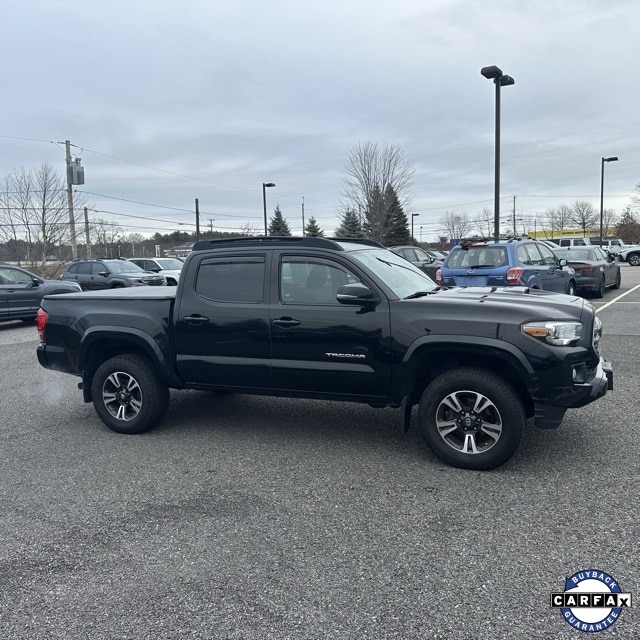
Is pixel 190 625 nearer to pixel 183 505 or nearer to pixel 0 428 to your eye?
pixel 183 505

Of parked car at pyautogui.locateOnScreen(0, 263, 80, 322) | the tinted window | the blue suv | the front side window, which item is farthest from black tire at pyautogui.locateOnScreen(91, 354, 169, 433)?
parked car at pyautogui.locateOnScreen(0, 263, 80, 322)

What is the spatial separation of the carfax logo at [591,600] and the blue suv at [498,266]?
8.23 meters

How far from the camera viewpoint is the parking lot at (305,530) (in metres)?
2.68

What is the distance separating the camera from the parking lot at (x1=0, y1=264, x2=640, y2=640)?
2680 mm

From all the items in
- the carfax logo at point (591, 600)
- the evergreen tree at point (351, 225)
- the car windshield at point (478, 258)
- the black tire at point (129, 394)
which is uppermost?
the evergreen tree at point (351, 225)

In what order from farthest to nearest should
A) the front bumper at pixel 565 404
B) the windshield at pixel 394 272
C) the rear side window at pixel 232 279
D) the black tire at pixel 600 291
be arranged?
the black tire at pixel 600 291
the rear side window at pixel 232 279
the windshield at pixel 394 272
the front bumper at pixel 565 404

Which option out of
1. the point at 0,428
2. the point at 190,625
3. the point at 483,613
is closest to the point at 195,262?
the point at 0,428

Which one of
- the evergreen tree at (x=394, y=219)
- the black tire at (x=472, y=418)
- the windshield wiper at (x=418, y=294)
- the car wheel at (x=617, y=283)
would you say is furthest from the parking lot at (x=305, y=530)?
the evergreen tree at (x=394, y=219)

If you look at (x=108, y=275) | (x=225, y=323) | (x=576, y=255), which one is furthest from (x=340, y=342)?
(x=108, y=275)

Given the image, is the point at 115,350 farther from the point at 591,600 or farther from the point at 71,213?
the point at 71,213

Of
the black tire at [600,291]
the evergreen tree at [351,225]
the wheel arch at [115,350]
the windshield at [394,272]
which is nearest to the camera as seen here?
the windshield at [394,272]

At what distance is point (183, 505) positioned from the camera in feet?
12.8

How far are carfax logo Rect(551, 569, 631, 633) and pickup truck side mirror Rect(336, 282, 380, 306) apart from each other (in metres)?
2.35

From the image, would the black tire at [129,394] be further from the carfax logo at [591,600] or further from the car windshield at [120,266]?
the car windshield at [120,266]
